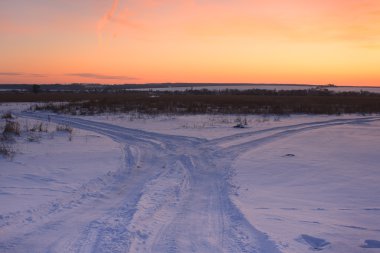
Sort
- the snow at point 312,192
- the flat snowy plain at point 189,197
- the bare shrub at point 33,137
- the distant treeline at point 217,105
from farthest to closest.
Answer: the distant treeline at point 217,105, the bare shrub at point 33,137, the snow at point 312,192, the flat snowy plain at point 189,197

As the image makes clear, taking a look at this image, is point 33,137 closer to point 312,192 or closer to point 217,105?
point 312,192

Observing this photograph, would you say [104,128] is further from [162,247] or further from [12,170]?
[162,247]

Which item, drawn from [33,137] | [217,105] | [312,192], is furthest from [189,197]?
[217,105]

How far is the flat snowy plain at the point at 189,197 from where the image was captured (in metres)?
5.12

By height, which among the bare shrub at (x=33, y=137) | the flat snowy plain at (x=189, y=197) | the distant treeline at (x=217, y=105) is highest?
the distant treeline at (x=217, y=105)

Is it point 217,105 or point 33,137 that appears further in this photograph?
point 217,105

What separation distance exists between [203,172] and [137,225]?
4158 millimetres

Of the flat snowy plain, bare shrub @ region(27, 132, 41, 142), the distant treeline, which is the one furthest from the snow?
the distant treeline

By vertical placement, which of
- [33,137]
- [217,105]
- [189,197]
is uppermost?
[217,105]

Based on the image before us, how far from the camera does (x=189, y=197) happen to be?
7270 mm

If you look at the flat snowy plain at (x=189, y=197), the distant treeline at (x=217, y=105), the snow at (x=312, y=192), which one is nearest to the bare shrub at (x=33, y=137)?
the flat snowy plain at (x=189, y=197)

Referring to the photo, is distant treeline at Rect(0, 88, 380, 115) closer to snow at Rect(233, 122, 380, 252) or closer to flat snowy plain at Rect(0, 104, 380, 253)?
flat snowy plain at Rect(0, 104, 380, 253)

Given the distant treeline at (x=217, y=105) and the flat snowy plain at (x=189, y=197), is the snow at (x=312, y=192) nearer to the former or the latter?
the flat snowy plain at (x=189, y=197)

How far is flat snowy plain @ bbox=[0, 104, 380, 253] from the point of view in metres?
5.12
